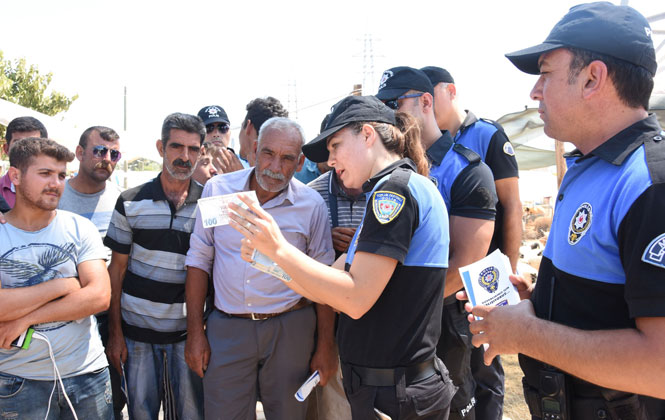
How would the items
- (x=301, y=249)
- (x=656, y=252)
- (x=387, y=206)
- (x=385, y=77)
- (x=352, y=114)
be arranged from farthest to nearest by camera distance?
(x=385, y=77) → (x=301, y=249) → (x=352, y=114) → (x=387, y=206) → (x=656, y=252)

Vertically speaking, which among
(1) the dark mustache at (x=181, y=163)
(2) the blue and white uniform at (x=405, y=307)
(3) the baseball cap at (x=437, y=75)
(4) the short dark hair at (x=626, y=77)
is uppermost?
(3) the baseball cap at (x=437, y=75)

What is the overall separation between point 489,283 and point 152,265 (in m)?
2.27

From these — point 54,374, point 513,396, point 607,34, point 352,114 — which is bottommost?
point 513,396

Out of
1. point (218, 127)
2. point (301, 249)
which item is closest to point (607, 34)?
point (301, 249)

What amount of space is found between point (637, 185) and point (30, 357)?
9.77 ft

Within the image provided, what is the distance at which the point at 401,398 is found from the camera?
1.89 m

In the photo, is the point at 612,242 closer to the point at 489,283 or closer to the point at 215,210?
the point at 489,283

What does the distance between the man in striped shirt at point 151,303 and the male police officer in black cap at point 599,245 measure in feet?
7.12

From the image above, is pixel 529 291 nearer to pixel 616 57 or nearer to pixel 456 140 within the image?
pixel 616 57

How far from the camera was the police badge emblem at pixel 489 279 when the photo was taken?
1.70 m

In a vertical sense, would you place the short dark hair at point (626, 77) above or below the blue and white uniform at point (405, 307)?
above

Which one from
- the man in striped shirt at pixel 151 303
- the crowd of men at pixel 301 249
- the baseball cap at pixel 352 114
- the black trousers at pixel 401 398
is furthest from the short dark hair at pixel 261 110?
the black trousers at pixel 401 398

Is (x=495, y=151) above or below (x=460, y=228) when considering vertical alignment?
above

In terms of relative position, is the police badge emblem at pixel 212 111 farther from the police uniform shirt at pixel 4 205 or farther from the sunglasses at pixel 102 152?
the police uniform shirt at pixel 4 205
